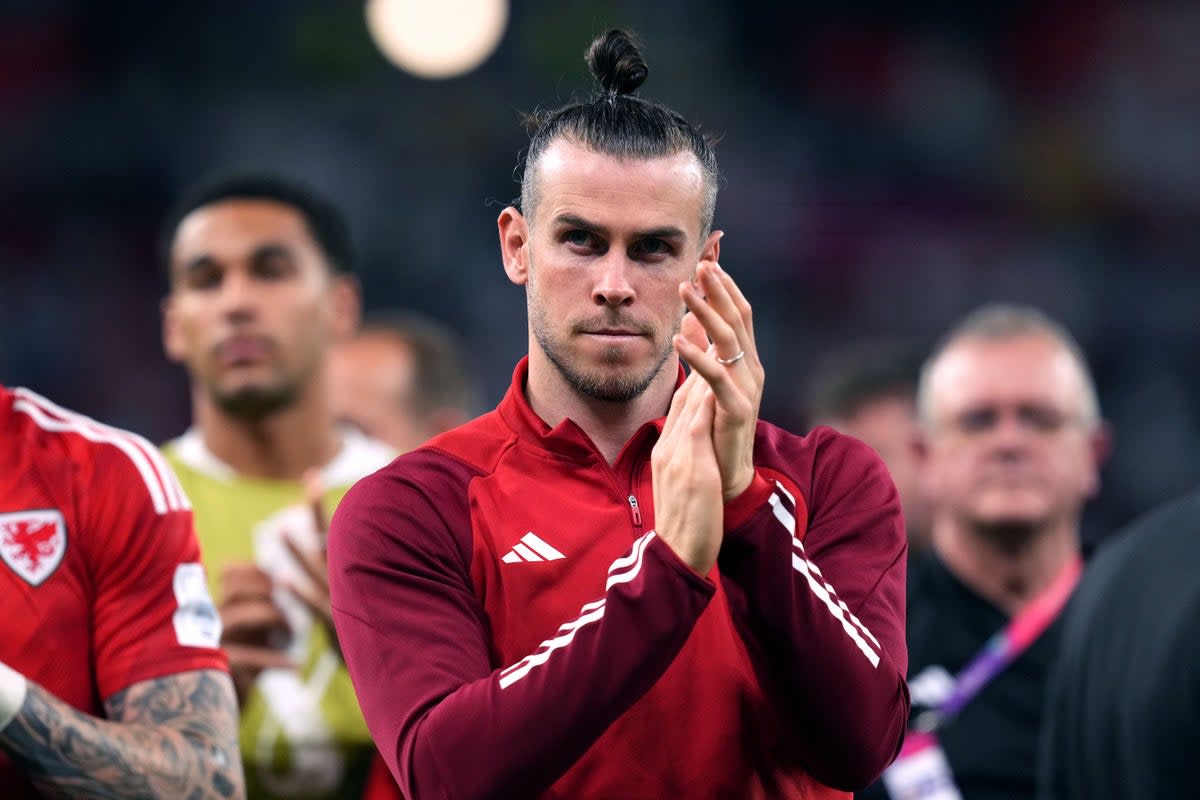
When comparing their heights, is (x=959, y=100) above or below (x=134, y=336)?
above

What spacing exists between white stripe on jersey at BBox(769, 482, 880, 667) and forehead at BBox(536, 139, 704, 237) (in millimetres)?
466

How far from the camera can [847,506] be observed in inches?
113

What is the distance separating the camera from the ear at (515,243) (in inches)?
116

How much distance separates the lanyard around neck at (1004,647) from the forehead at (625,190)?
236cm

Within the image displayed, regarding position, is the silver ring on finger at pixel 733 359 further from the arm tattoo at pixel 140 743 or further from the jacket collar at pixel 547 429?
the arm tattoo at pixel 140 743

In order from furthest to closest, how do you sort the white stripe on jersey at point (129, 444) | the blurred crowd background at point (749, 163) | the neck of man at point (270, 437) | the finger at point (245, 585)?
1. the blurred crowd background at point (749, 163)
2. the neck of man at point (270, 437)
3. the finger at point (245, 585)
4. the white stripe on jersey at point (129, 444)

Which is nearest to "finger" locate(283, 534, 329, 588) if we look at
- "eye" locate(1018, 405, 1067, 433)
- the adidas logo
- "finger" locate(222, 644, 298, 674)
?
"finger" locate(222, 644, 298, 674)

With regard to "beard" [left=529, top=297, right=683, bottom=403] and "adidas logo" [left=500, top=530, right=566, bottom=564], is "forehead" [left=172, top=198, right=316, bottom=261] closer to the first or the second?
"beard" [left=529, top=297, right=683, bottom=403]

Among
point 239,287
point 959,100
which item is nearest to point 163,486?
point 239,287

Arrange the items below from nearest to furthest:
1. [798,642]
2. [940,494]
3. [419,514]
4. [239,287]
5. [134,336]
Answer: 1. [798,642]
2. [419,514]
3. [239,287]
4. [940,494]
5. [134,336]

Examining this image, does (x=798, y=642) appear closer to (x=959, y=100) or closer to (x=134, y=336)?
(x=134, y=336)

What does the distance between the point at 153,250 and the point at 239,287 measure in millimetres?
8852

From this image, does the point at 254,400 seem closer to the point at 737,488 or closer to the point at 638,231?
the point at 638,231

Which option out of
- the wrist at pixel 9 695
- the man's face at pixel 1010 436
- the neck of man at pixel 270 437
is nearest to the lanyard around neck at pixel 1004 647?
the man's face at pixel 1010 436
